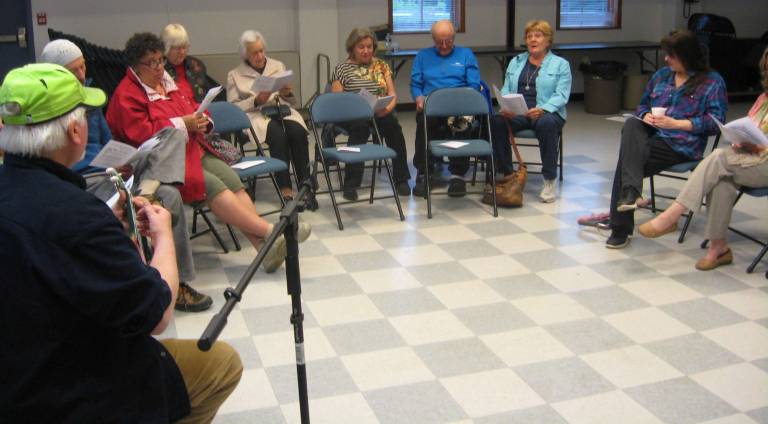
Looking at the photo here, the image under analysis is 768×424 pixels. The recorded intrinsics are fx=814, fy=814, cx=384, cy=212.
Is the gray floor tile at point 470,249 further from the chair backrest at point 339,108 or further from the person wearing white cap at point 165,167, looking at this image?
the person wearing white cap at point 165,167

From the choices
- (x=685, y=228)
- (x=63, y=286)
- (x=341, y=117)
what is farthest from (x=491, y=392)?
(x=341, y=117)

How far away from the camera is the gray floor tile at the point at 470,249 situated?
4.40 metres

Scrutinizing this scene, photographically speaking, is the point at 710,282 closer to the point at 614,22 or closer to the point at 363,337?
the point at 363,337

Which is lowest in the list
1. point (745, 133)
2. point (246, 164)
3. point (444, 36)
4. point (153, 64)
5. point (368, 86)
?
point (246, 164)

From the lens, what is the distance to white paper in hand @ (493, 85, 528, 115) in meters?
5.27

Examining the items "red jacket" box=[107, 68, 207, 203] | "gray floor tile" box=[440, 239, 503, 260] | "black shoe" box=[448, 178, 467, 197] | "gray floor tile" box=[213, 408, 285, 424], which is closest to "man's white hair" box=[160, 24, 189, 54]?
"red jacket" box=[107, 68, 207, 203]

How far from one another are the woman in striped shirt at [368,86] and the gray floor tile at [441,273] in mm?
1480

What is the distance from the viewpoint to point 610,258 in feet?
14.1

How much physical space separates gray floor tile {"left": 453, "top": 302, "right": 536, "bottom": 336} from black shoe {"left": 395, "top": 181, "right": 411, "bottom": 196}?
199 centimetres

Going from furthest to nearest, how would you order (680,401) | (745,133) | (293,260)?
(745,133)
(680,401)
(293,260)

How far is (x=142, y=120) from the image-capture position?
4055 millimetres

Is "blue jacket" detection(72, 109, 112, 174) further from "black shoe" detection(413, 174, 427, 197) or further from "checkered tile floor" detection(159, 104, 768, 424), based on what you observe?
"black shoe" detection(413, 174, 427, 197)

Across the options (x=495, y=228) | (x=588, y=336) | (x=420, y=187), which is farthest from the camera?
(x=420, y=187)

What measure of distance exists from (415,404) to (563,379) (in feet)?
1.91
